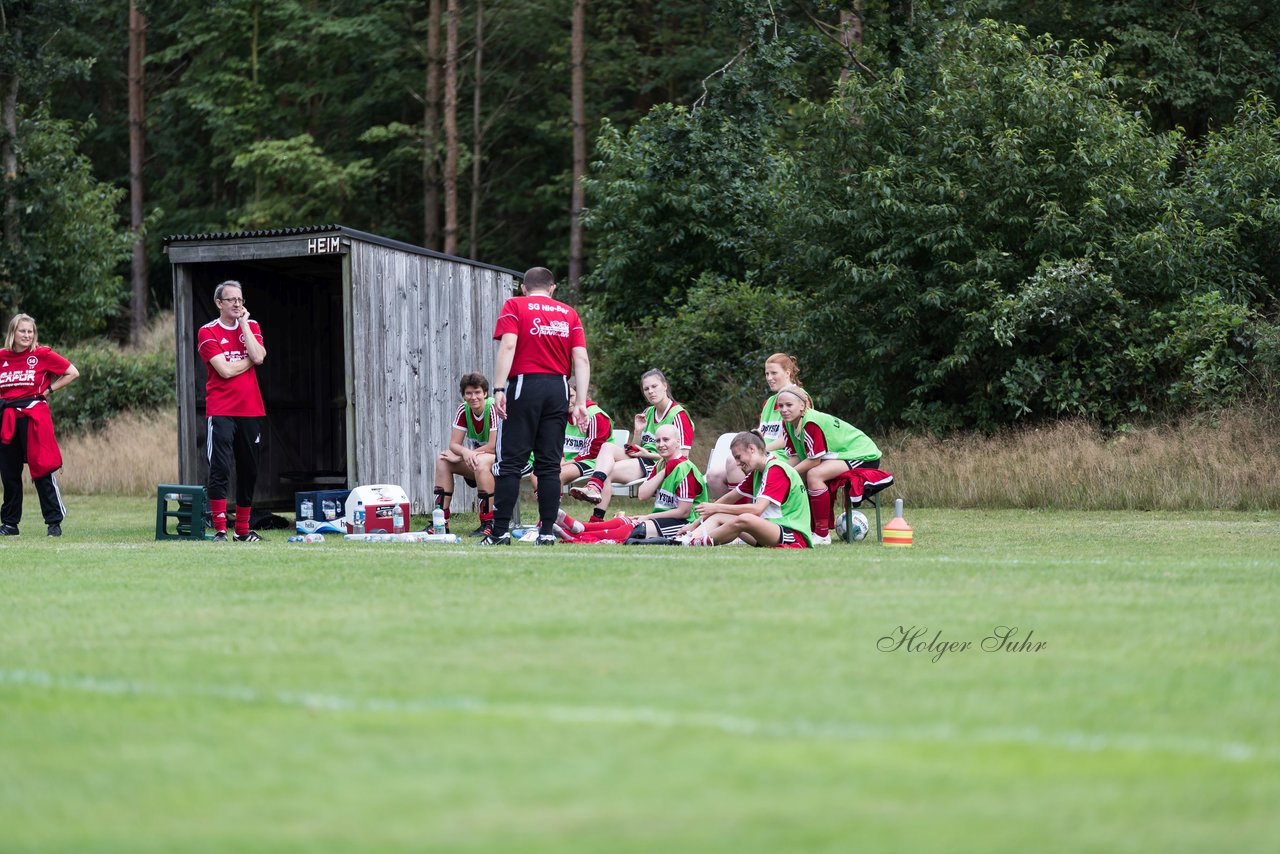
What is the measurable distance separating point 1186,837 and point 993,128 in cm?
1825

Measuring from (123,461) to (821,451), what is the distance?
14.4m

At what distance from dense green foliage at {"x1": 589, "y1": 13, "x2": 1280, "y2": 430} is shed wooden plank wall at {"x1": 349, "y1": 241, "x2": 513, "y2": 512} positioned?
5.71 meters

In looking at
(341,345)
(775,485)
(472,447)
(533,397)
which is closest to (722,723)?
(775,485)

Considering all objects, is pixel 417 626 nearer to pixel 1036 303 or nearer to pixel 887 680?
pixel 887 680

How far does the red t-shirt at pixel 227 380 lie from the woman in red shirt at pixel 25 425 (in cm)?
176

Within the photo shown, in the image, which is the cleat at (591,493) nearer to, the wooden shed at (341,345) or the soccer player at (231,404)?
the wooden shed at (341,345)

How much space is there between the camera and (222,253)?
1520 centimetres

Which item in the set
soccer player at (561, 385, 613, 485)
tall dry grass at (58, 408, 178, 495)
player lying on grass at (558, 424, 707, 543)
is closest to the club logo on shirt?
player lying on grass at (558, 424, 707, 543)

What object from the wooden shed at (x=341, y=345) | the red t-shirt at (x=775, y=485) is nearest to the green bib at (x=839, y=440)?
the red t-shirt at (x=775, y=485)

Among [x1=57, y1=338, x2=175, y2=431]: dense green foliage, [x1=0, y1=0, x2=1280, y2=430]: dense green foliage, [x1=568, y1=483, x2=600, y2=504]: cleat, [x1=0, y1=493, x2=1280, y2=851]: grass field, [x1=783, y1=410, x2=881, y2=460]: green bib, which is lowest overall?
[x1=0, y1=493, x2=1280, y2=851]: grass field

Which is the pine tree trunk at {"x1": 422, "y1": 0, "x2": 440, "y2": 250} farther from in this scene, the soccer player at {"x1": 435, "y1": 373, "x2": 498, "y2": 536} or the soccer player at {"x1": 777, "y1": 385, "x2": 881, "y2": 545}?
the soccer player at {"x1": 777, "y1": 385, "x2": 881, "y2": 545}

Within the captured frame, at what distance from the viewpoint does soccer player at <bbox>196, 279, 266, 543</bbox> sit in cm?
1296

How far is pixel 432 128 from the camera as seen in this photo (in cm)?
3753

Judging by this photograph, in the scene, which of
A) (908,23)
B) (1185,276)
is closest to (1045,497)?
(1185,276)
